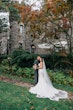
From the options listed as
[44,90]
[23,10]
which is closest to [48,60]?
[44,90]

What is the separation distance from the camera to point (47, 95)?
1422 centimetres

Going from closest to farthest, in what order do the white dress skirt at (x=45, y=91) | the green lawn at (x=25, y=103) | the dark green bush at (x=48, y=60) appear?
the green lawn at (x=25, y=103) → the white dress skirt at (x=45, y=91) → the dark green bush at (x=48, y=60)

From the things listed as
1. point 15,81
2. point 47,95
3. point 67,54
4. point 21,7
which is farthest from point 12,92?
point 21,7

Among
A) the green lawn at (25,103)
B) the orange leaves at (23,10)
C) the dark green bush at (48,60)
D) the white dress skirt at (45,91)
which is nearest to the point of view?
the green lawn at (25,103)

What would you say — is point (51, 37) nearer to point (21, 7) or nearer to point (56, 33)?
point (56, 33)

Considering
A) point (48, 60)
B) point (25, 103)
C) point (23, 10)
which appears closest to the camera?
point (25, 103)

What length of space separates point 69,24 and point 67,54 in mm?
2645

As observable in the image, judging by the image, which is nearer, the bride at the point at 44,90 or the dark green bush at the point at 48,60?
the bride at the point at 44,90

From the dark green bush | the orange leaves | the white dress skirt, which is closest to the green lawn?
the white dress skirt

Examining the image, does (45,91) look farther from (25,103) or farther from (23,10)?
(23,10)

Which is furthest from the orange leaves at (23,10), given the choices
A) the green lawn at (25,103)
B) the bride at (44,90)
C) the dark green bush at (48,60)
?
the green lawn at (25,103)

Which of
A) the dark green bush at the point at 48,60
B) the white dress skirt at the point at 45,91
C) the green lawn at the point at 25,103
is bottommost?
the dark green bush at the point at 48,60

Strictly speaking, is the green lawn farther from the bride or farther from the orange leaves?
the orange leaves

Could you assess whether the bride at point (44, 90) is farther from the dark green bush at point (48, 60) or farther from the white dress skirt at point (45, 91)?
the dark green bush at point (48, 60)
